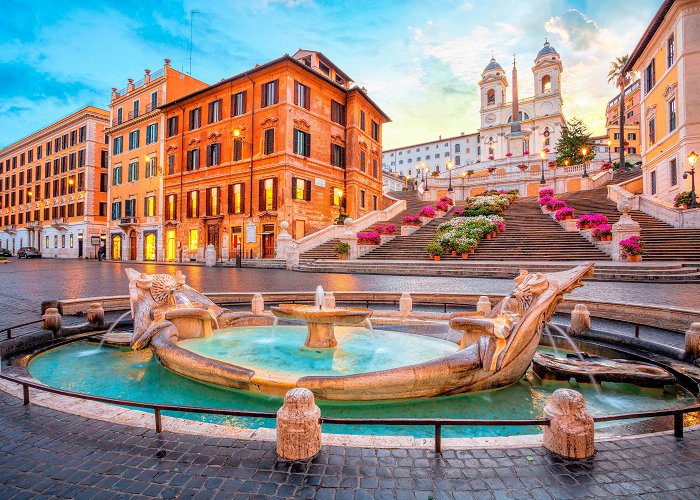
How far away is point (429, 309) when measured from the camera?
950cm

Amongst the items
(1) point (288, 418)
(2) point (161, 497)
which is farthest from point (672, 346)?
(2) point (161, 497)

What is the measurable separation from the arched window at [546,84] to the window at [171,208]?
71.8 m

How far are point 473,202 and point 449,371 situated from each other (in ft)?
96.7

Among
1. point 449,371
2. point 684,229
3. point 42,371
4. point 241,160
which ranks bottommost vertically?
point 42,371

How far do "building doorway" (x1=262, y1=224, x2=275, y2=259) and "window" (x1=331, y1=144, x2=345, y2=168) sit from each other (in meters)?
9.01

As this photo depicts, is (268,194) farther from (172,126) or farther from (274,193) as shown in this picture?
(172,126)

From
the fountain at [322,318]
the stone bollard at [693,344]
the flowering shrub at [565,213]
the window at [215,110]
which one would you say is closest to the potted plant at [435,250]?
the flowering shrub at [565,213]

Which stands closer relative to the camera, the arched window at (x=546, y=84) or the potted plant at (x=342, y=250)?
the potted plant at (x=342, y=250)

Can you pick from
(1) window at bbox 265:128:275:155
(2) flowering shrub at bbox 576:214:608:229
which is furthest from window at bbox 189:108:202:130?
(2) flowering shrub at bbox 576:214:608:229

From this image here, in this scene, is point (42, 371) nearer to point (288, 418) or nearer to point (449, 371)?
point (288, 418)

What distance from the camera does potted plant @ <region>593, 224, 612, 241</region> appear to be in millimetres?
19422

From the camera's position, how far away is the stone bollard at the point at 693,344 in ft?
16.6

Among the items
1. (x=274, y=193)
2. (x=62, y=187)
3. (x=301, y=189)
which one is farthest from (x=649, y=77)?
(x=62, y=187)

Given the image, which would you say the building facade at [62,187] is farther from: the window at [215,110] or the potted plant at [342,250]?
the potted plant at [342,250]
